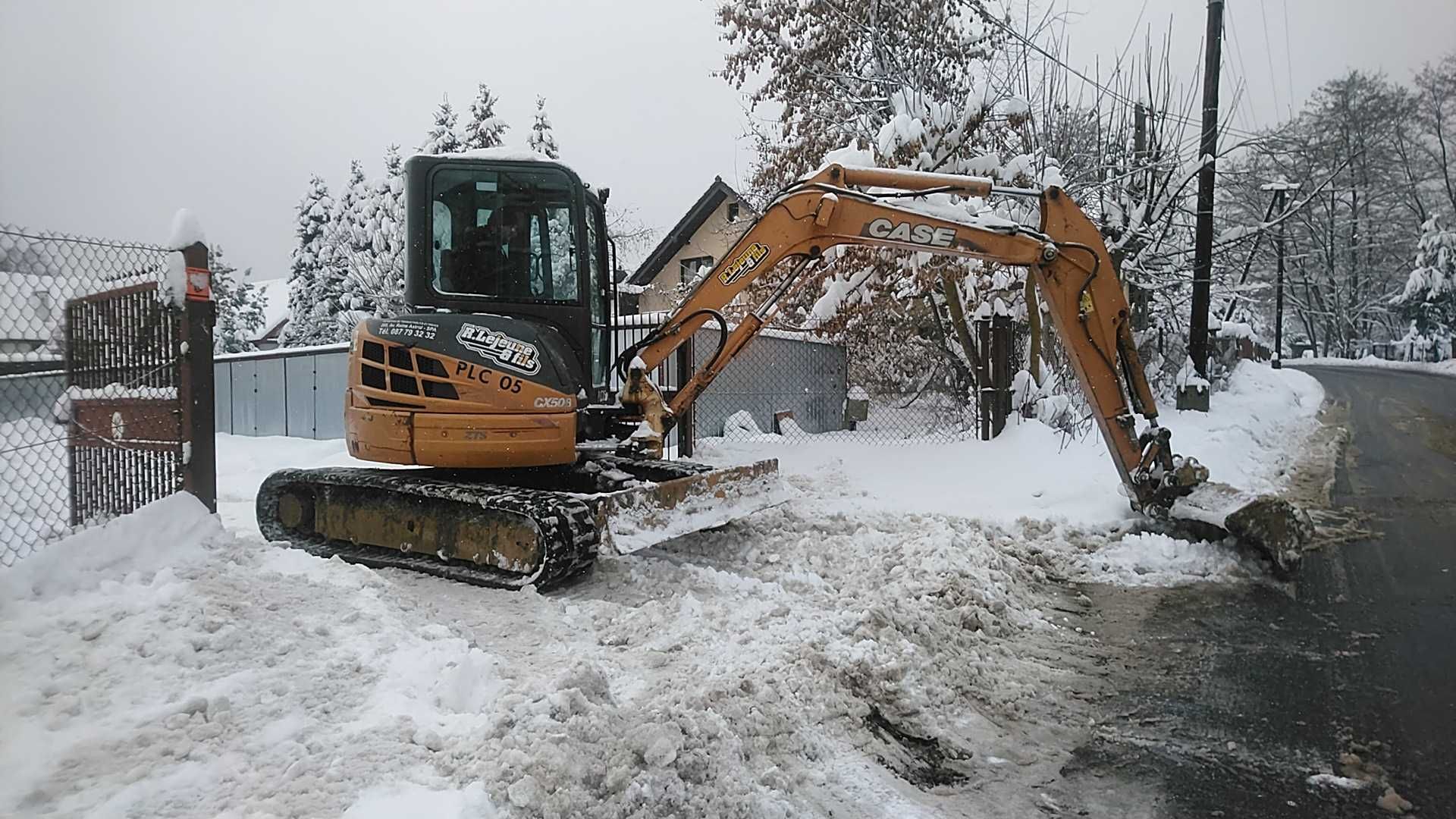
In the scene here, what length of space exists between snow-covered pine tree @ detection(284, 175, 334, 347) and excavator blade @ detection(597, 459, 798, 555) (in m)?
25.7

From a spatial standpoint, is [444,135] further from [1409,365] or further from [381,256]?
[1409,365]

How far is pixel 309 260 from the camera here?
3023cm

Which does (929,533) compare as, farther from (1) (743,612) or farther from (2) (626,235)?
(2) (626,235)

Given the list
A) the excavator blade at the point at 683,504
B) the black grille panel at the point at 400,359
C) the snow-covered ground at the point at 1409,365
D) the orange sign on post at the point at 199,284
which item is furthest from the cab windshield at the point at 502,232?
the snow-covered ground at the point at 1409,365

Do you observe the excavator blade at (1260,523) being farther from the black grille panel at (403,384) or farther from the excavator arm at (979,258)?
the black grille panel at (403,384)

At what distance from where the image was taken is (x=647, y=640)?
14.4ft

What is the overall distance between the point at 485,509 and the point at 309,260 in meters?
28.8

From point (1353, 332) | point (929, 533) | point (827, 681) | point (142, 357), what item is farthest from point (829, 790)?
point (1353, 332)

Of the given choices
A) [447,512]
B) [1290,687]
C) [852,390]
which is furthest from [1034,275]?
[852,390]

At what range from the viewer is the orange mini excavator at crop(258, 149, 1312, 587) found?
213 inches

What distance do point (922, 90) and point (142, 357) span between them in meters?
10.7

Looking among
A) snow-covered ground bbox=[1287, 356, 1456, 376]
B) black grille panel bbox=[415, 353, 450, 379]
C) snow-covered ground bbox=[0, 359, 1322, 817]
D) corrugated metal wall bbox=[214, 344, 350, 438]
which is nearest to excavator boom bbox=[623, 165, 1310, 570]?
snow-covered ground bbox=[0, 359, 1322, 817]

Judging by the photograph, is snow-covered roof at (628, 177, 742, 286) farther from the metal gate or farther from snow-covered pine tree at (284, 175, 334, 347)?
the metal gate

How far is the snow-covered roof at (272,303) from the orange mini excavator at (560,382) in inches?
1559
